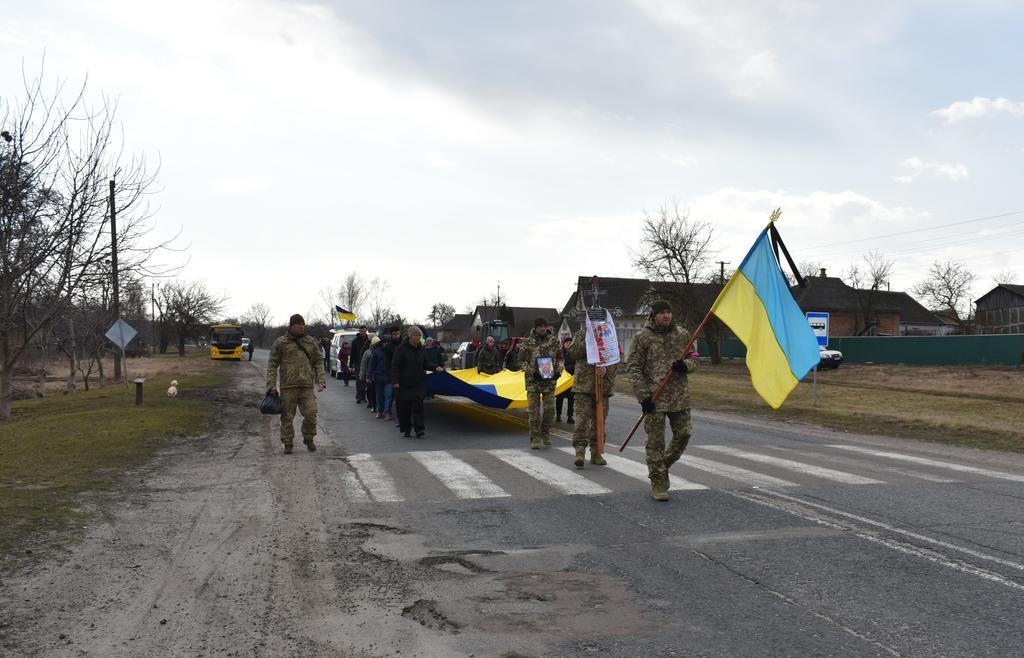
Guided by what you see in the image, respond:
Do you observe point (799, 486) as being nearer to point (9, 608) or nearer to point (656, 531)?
point (656, 531)

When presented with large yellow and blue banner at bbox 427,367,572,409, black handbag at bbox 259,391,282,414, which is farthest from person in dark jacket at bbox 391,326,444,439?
A: black handbag at bbox 259,391,282,414

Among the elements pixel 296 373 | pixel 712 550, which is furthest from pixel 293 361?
pixel 712 550

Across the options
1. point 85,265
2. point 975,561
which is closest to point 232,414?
point 85,265

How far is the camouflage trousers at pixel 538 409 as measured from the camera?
38.5 ft

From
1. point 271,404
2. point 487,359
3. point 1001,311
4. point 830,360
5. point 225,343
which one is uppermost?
point 1001,311

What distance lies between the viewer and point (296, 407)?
11.4 metres

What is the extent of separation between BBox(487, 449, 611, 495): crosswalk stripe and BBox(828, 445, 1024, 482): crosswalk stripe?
5.03m

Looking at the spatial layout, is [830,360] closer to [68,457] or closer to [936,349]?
[936,349]

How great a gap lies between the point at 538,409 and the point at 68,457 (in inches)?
259

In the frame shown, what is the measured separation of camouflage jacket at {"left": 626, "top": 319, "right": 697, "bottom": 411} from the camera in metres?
7.82

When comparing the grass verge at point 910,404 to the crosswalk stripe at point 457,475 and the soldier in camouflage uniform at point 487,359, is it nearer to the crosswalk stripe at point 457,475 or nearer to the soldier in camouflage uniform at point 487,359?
the soldier in camouflage uniform at point 487,359

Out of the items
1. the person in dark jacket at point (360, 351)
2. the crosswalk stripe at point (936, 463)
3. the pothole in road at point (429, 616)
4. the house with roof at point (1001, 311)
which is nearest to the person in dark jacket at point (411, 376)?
the person in dark jacket at point (360, 351)

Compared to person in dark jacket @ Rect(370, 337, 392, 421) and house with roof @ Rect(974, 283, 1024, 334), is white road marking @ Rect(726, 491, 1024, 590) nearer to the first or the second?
person in dark jacket @ Rect(370, 337, 392, 421)

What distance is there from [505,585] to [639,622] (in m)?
1.05
